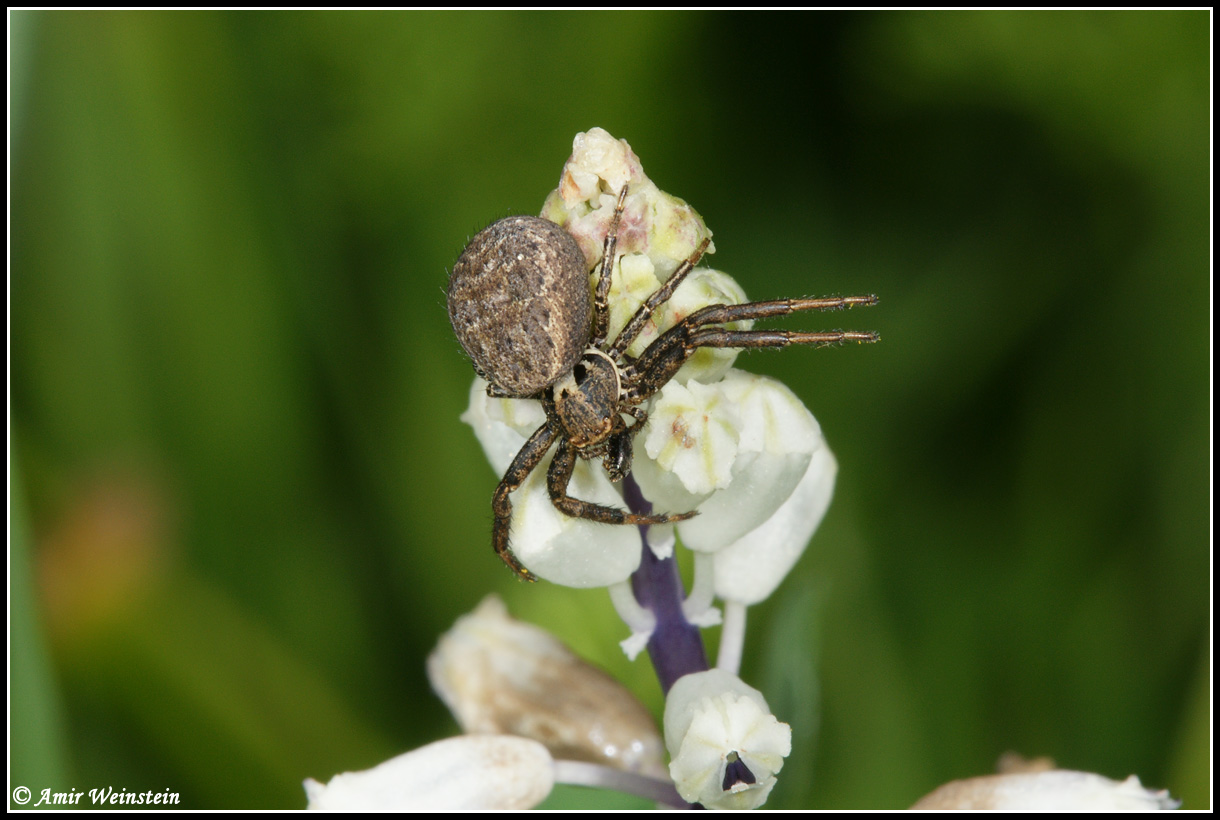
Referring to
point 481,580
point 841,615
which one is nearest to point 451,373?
point 481,580

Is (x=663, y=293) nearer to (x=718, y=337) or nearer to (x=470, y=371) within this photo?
(x=718, y=337)

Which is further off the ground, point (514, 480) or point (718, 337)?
point (718, 337)

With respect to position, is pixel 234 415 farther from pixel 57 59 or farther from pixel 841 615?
pixel 841 615

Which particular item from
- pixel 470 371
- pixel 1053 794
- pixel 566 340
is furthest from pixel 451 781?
pixel 470 371

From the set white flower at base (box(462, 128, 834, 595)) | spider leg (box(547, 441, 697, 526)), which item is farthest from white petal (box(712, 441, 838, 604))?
spider leg (box(547, 441, 697, 526))

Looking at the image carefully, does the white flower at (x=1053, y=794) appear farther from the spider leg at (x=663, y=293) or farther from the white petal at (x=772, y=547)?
the spider leg at (x=663, y=293)

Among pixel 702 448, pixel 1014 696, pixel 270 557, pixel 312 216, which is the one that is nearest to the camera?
pixel 702 448

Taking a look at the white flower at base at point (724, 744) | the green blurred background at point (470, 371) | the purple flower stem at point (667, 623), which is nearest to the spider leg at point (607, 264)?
the purple flower stem at point (667, 623)
